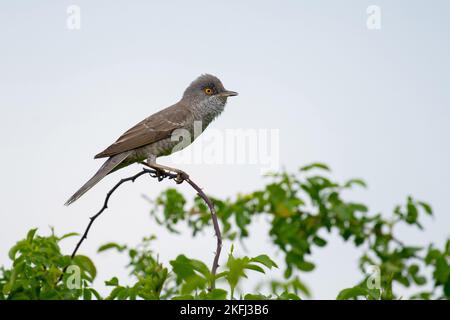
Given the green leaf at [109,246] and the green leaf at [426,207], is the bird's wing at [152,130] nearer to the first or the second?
the green leaf at [109,246]

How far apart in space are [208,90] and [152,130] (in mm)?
909

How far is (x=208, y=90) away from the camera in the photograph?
23.6ft

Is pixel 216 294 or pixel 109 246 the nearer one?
pixel 216 294

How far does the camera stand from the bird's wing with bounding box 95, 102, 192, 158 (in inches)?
241

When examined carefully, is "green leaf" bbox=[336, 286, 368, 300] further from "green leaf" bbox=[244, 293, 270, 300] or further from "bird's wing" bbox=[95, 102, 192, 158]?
"bird's wing" bbox=[95, 102, 192, 158]

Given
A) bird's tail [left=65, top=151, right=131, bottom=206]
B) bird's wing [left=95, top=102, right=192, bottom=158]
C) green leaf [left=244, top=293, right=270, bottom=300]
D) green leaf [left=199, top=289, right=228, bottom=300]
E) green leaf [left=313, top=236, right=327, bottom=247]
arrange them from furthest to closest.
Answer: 1. green leaf [left=313, top=236, right=327, bottom=247]
2. bird's wing [left=95, top=102, right=192, bottom=158]
3. bird's tail [left=65, top=151, right=131, bottom=206]
4. green leaf [left=244, top=293, right=270, bottom=300]
5. green leaf [left=199, top=289, right=228, bottom=300]

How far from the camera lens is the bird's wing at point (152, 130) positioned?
613 cm

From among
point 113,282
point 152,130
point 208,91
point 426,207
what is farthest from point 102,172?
point 426,207

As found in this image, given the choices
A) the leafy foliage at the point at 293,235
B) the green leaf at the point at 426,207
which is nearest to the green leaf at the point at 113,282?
the leafy foliage at the point at 293,235

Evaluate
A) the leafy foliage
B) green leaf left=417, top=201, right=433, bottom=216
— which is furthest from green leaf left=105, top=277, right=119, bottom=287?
green leaf left=417, top=201, right=433, bottom=216

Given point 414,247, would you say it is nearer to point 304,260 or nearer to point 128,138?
point 304,260

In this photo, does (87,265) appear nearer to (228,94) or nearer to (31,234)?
(31,234)
